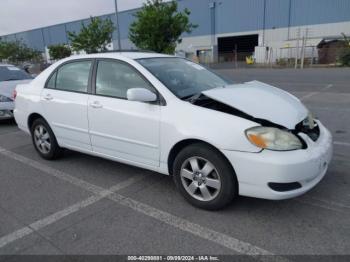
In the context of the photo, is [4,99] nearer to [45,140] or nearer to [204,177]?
[45,140]

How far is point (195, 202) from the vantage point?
327 centimetres

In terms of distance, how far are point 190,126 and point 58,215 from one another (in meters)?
1.65

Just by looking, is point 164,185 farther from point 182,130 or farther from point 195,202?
point 182,130

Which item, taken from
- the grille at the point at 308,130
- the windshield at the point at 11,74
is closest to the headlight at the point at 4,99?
the windshield at the point at 11,74

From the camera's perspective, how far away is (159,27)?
1364 cm

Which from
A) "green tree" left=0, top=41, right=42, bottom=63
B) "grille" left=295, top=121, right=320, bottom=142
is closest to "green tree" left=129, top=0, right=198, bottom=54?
"grille" left=295, top=121, right=320, bottom=142

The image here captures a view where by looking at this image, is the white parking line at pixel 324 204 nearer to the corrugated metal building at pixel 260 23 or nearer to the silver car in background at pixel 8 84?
the silver car in background at pixel 8 84

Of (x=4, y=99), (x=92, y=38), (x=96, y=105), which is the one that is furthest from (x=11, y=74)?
(x=92, y=38)

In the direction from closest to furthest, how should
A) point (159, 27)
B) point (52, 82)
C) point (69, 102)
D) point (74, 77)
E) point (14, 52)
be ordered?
point (69, 102)
point (74, 77)
point (52, 82)
point (159, 27)
point (14, 52)

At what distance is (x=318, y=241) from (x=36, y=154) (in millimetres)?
4437

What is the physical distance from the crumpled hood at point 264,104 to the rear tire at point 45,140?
2.62 m

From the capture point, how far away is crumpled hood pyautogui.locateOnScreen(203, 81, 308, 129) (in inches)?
119

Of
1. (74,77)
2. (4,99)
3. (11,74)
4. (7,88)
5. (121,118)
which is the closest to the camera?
(121,118)

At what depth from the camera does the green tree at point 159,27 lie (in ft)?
44.4
